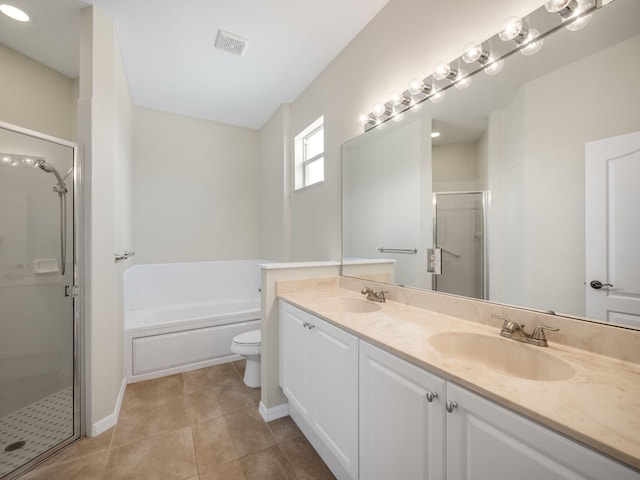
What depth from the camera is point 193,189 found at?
3.55 meters

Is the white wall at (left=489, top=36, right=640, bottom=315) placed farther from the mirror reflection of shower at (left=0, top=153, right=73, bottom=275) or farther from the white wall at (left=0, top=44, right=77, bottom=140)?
the white wall at (left=0, top=44, right=77, bottom=140)

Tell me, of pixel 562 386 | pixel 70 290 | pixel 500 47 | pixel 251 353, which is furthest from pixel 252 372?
pixel 500 47

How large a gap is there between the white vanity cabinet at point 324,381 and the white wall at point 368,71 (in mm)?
911

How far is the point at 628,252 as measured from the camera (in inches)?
34.6

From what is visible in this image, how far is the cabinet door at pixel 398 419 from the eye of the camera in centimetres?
81

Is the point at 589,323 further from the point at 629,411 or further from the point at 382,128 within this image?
the point at 382,128

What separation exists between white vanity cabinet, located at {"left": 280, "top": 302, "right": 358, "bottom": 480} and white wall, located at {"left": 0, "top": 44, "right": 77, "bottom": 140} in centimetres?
267

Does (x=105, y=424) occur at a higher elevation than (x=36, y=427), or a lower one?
lower

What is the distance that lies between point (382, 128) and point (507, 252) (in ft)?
3.71

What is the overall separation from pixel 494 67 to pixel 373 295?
4.29 ft

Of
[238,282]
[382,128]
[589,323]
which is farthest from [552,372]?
[238,282]

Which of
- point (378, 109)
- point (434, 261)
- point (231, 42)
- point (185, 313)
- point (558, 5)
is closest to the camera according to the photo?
point (558, 5)

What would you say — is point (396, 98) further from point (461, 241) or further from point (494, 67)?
point (461, 241)

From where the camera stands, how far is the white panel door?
859mm
